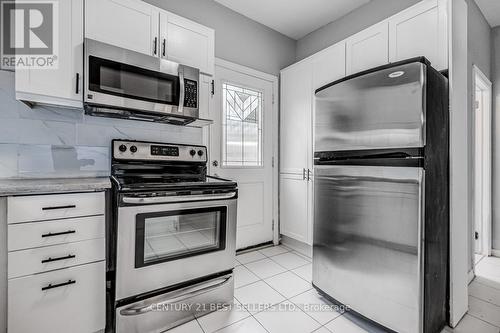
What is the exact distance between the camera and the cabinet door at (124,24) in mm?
1591

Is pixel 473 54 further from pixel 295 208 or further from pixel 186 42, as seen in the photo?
pixel 186 42

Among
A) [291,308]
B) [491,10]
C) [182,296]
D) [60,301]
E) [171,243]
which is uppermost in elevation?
[491,10]

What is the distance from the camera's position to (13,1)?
4.46ft

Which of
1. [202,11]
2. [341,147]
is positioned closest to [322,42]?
[202,11]

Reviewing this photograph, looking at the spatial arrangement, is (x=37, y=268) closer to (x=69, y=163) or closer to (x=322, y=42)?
(x=69, y=163)

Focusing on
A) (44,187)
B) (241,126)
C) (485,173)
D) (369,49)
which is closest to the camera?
(44,187)

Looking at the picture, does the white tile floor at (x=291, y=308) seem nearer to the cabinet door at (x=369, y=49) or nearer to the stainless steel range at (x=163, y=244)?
the stainless steel range at (x=163, y=244)

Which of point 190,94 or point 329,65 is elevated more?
point 329,65

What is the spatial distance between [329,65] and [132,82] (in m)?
1.85

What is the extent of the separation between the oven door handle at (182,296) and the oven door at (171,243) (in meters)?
0.07

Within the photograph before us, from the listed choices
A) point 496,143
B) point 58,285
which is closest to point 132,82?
point 58,285

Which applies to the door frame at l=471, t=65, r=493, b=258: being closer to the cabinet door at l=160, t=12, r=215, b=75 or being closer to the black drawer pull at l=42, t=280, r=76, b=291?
the cabinet door at l=160, t=12, r=215, b=75

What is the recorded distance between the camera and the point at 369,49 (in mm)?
2070

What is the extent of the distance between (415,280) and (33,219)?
6.76 ft
